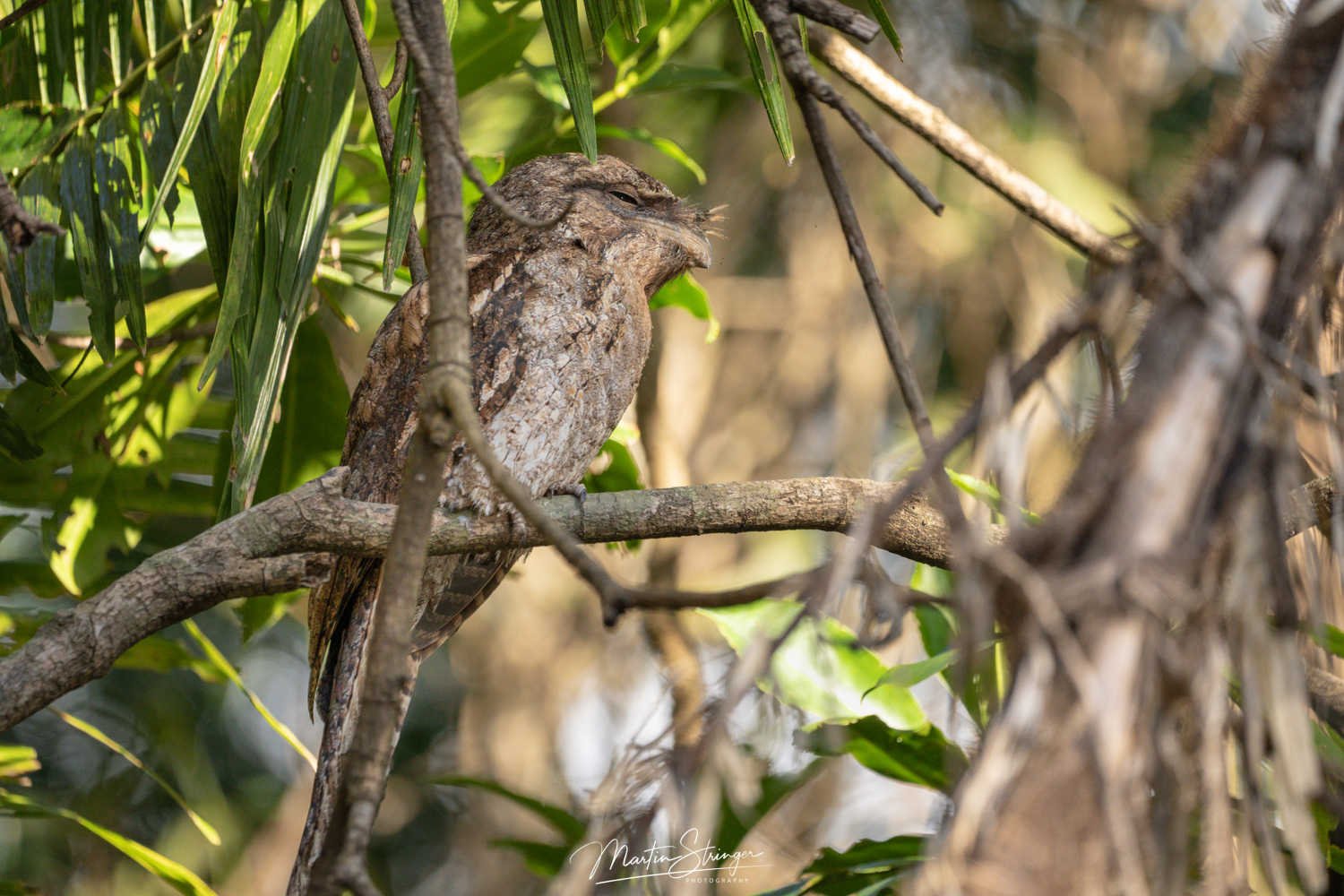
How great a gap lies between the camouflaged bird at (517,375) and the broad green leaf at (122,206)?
467 mm

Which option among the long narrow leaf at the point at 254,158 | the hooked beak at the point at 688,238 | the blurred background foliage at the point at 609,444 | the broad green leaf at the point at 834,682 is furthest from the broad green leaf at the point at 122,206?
the broad green leaf at the point at 834,682

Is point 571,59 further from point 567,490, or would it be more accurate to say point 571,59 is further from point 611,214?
point 567,490

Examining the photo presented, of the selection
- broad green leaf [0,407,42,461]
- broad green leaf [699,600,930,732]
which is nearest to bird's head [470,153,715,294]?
broad green leaf [699,600,930,732]

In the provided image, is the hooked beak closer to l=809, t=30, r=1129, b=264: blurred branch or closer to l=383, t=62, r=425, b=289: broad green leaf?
l=809, t=30, r=1129, b=264: blurred branch

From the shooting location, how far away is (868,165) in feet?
14.7

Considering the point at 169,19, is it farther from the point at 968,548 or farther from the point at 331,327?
the point at 968,548

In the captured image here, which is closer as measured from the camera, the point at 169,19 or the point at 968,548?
the point at 968,548

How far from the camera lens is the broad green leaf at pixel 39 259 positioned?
1.85 metres

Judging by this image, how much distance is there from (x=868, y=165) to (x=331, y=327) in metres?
2.22

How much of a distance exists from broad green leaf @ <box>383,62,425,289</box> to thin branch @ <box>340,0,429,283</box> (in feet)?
0.04

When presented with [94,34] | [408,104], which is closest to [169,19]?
[94,34]

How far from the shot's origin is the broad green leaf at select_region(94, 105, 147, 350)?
1897 millimetres

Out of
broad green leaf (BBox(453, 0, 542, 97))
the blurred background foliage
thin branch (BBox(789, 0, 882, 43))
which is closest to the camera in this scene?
thin branch (BBox(789, 0, 882, 43))

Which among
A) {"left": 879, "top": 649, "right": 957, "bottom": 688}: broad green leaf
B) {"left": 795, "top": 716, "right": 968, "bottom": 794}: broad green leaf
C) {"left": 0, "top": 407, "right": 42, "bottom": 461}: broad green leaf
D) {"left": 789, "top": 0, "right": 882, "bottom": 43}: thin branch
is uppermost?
{"left": 0, "top": 407, "right": 42, "bottom": 461}: broad green leaf
